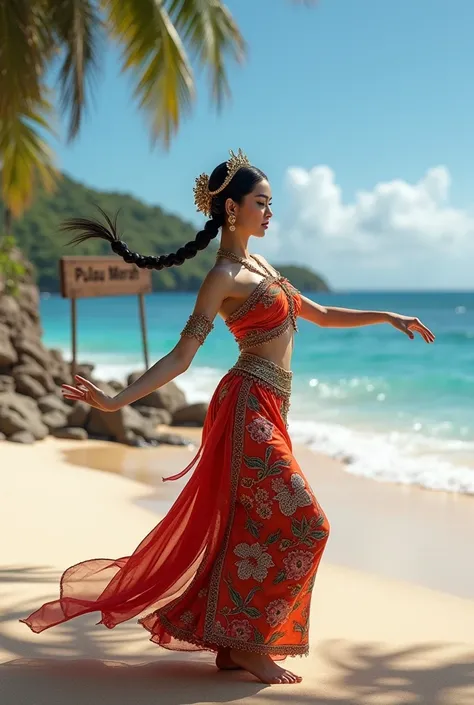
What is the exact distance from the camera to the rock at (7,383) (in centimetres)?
1064

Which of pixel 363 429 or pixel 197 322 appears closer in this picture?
pixel 197 322

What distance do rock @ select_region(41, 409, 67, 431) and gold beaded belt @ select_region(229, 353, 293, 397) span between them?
6.59 meters

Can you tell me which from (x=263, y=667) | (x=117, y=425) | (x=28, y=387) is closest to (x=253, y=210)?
(x=263, y=667)

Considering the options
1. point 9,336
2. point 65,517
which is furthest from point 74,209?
point 65,517

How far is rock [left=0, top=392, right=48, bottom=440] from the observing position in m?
8.94

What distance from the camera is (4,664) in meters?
3.29

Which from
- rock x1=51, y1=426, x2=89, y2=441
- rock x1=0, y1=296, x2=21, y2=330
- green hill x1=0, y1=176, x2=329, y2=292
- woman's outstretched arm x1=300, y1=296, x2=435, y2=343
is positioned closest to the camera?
woman's outstretched arm x1=300, y1=296, x2=435, y2=343

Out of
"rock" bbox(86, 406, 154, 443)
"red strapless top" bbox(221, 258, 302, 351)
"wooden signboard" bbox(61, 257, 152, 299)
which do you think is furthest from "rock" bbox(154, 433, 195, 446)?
"red strapless top" bbox(221, 258, 302, 351)

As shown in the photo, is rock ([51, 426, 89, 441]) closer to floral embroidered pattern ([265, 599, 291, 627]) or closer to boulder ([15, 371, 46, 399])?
boulder ([15, 371, 46, 399])

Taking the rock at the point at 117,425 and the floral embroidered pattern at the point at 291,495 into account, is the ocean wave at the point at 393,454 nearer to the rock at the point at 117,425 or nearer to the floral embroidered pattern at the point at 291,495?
the rock at the point at 117,425

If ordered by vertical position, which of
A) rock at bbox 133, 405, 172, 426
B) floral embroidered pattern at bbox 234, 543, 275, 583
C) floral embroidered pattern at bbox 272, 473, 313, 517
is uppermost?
rock at bbox 133, 405, 172, 426

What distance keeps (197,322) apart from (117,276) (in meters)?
7.13

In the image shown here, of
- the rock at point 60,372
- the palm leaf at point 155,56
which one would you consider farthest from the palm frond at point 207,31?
the rock at point 60,372

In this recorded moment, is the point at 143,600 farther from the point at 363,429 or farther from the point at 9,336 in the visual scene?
the point at 9,336
